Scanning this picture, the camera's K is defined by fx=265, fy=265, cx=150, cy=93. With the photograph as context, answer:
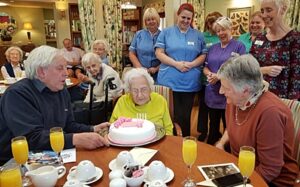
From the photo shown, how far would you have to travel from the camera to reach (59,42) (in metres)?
7.05

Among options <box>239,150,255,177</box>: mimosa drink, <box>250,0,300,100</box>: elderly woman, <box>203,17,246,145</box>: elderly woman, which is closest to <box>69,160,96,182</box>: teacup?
<box>239,150,255,177</box>: mimosa drink

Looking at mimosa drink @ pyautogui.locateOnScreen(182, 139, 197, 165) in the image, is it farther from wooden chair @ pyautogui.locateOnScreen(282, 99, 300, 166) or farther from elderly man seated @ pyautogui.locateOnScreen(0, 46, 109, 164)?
wooden chair @ pyautogui.locateOnScreen(282, 99, 300, 166)

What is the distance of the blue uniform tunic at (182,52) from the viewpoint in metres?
2.83

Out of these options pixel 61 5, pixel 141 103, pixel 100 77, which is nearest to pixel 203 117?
pixel 100 77

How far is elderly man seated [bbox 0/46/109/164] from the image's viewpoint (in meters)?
1.51

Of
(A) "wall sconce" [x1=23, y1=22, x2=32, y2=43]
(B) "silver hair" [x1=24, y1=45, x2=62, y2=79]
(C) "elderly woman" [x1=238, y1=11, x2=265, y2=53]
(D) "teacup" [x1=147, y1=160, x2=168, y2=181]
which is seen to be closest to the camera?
(D) "teacup" [x1=147, y1=160, x2=168, y2=181]

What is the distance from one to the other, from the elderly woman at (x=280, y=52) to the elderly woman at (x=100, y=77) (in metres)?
1.60

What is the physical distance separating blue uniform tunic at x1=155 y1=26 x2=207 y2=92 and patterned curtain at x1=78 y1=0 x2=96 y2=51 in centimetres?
223

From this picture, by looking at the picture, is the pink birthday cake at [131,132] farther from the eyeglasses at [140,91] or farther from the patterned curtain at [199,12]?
the patterned curtain at [199,12]

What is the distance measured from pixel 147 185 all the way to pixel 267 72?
5.09 ft

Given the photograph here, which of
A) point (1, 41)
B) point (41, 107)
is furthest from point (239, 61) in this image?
point (1, 41)

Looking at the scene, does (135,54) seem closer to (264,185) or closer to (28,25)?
(264,185)

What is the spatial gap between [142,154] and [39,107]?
0.71m

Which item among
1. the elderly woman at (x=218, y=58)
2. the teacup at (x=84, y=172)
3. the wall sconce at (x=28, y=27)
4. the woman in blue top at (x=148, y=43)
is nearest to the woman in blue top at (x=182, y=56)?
the elderly woman at (x=218, y=58)
